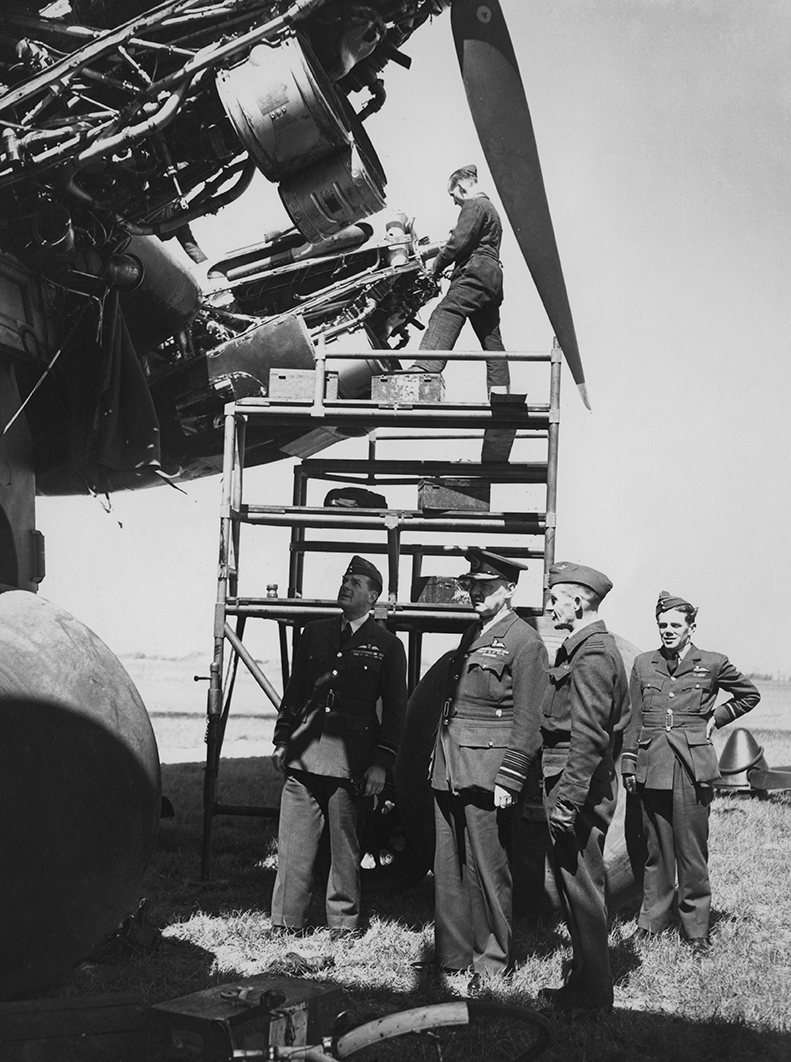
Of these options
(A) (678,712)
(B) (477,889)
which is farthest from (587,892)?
(A) (678,712)

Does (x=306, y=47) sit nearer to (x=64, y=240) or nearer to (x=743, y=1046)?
(x=64, y=240)

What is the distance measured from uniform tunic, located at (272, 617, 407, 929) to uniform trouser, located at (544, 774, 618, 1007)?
142 cm

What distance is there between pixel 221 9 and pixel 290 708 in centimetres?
413

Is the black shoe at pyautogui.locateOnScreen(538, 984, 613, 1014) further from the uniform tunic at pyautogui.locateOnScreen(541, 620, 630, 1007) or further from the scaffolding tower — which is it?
the scaffolding tower

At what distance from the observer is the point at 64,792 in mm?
4578

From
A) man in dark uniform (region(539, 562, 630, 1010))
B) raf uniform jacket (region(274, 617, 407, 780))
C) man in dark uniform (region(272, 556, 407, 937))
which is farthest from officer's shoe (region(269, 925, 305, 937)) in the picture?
man in dark uniform (region(539, 562, 630, 1010))

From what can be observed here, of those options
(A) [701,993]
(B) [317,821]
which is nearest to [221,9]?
(B) [317,821]

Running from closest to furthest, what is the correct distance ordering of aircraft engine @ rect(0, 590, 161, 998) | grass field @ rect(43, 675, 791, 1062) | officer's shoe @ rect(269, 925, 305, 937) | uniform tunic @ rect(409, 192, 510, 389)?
aircraft engine @ rect(0, 590, 161, 998) → grass field @ rect(43, 675, 791, 1062) → officer's shoe @ rect(269, 925, 305, 937) → uniform tunic @ rect(409, 192, 510, 389)

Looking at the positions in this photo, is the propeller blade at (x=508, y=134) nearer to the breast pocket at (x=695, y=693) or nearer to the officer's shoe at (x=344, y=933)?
the breast pocket at (x=695, y=693)

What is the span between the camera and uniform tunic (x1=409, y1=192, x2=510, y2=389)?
7961mm

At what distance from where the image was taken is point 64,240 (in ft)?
22.4

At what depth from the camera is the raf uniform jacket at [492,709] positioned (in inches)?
226

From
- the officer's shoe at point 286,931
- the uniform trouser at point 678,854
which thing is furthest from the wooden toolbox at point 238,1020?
the uniform trouser at point 678,854

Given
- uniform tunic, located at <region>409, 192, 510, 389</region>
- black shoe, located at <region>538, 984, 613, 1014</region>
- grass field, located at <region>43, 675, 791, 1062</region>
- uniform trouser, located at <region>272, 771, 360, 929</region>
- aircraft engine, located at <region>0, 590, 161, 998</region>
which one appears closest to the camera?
aircraft engine, located at <region>0, 590, 161, 998</region>
